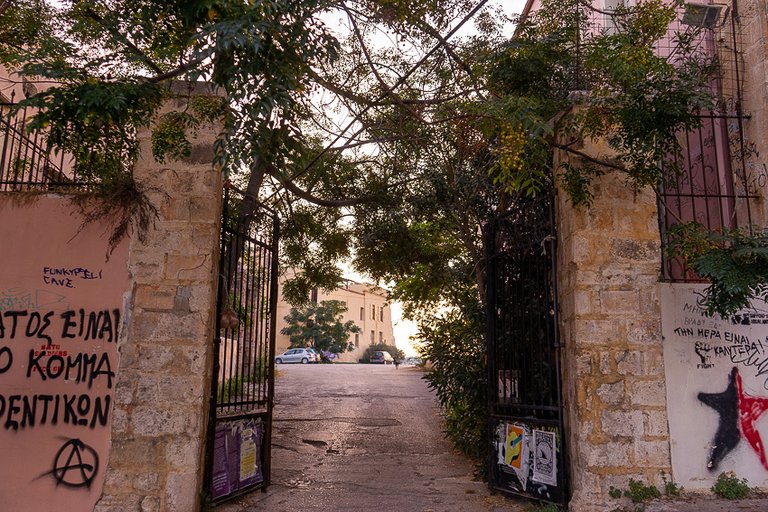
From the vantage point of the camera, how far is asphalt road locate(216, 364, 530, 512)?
21.1ft

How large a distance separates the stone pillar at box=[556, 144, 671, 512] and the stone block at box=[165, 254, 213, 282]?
3.36 metres

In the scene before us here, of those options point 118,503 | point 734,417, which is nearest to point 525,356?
point 734,417

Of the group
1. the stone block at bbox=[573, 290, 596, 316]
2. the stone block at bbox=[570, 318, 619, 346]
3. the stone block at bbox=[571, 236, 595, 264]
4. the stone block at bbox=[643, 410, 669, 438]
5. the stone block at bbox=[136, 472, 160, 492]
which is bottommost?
the stone block at bbox=[136, 472, 160, 492]

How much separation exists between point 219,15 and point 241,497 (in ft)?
15.1

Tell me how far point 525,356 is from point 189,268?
3.43m

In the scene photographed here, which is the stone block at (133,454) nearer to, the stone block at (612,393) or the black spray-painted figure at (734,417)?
the stone block at (612,393)

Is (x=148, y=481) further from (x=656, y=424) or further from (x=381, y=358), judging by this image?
(x=381, y=358)

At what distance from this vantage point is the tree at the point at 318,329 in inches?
1873

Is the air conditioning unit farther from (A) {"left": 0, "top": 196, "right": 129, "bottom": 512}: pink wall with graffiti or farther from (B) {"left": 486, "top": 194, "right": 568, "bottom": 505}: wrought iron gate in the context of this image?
(A) {"left": 0, "top": 196, "right": 129, "bottom": 512}: pink wall with graffiti

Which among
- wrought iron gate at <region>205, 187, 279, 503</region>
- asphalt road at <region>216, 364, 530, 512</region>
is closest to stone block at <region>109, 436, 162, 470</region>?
wrought iron gate at <region>205, 187, 279, 503</region>

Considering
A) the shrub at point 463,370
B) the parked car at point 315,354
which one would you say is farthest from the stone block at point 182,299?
the parked car at point 315,354

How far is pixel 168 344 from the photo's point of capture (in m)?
5.61

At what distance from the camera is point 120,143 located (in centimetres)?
550

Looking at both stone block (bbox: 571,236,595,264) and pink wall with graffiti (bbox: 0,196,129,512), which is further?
stone block (bbox: 571,236,595,264)
